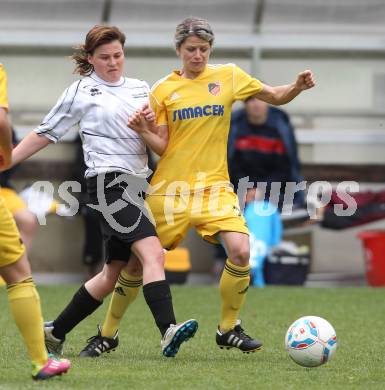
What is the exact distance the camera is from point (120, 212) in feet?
21.0

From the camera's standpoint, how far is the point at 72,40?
13.1 m

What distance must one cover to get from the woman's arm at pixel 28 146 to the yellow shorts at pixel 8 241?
4.04ft

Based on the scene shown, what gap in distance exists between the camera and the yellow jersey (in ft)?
22.0

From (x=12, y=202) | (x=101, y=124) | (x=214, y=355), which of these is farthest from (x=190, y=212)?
(x=12, y=202)

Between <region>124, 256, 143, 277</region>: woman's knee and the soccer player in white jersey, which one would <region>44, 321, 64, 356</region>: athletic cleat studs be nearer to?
the soccer player in white jersey

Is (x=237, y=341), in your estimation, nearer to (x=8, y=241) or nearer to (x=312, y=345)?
(x=312, y=345)

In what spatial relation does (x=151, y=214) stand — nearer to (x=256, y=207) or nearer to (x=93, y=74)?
(x=93, y=74)

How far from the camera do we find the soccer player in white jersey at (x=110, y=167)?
6.34 meters

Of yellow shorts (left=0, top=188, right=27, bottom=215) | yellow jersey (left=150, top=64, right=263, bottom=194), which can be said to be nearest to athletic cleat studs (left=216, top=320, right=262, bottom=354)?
yellow jersey (left=150, top=64, right=263, bottom=194)

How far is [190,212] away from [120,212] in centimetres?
50

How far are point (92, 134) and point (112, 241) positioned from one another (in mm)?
626

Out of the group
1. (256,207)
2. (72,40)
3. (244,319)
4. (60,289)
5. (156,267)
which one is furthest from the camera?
(72,40)

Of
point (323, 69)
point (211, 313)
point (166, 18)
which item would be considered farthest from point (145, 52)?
point (211, 313)

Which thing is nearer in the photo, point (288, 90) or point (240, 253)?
point (240, 253)
